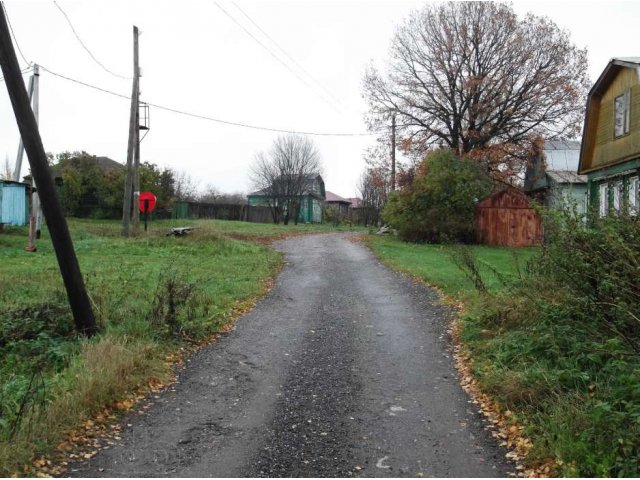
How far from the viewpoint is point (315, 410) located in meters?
5.74

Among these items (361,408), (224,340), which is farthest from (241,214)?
(361,408)

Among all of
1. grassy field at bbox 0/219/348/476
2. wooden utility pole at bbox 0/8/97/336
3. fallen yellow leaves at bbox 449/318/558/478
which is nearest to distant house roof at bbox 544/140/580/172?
grassy field at bbox 0/219/348/476

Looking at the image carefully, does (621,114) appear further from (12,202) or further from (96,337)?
(12,202)

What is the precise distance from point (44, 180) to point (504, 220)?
22.4 metres

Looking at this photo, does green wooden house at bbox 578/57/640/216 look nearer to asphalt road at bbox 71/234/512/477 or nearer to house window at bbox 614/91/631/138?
house window at bbox 614/91/631/138

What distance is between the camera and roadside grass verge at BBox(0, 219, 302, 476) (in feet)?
16.4

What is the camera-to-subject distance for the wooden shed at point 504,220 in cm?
2605

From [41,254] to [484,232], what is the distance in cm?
1824

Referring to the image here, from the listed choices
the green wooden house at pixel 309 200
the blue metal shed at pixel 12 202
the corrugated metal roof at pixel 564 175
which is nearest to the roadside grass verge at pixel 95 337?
the blue metal shed at pixel 12 202

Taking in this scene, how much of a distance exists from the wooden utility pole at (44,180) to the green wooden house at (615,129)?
15.3m

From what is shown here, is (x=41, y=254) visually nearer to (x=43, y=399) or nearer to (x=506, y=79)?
(x=43, y=399)

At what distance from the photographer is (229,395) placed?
623 centimetres

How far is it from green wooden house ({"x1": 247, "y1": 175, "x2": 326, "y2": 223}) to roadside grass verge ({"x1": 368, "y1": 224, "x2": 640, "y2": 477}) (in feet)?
139

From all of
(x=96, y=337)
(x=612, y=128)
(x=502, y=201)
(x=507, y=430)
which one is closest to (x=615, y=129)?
(x=612, y=128)
